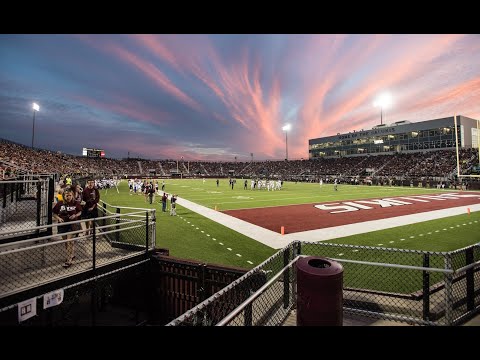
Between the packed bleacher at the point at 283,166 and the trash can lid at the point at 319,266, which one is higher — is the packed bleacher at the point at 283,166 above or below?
above

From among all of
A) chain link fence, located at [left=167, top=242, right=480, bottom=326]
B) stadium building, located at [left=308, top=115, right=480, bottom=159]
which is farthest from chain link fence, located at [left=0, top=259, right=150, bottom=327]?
stadium building, located at [left=308, top=115, right=480, bottom=159]

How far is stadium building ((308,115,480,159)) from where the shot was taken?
63969 mm

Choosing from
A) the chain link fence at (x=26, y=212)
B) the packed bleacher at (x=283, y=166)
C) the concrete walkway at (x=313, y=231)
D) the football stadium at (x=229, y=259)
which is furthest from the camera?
the packed bleacher at (x=283, y=166)

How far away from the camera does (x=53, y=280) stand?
5.27 meters

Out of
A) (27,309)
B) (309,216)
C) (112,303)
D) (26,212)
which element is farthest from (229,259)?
(309,216)

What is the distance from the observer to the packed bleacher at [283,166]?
4738cm

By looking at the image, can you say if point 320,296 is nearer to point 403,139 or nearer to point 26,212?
point 26,212

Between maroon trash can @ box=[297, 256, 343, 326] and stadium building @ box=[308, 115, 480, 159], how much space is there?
73160mm

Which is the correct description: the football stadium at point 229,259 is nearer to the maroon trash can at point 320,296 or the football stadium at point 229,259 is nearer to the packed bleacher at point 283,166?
the maroon trash can at point 320,296

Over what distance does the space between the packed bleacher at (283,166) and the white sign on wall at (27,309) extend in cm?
1287

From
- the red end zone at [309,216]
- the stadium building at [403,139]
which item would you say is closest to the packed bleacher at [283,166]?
the stadium building at [403,139]

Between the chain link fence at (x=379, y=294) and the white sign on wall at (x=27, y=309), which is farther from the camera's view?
the white sign on wall at (x=27, y=309)

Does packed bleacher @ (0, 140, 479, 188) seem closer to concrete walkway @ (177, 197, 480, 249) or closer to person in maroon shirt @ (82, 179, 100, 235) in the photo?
person in maroon shirt @ (82, 179, 100, 235)

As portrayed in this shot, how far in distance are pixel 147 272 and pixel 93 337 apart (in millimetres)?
3918
